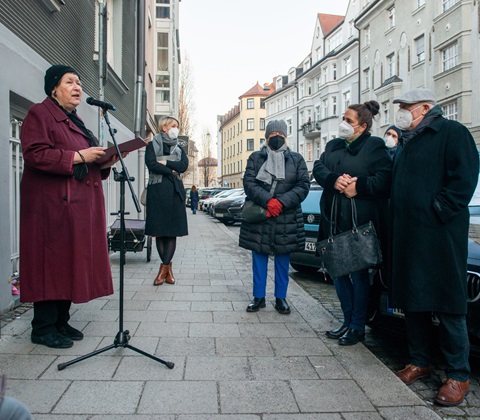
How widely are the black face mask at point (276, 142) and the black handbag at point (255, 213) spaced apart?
0.37m

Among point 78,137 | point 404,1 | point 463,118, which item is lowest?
point 78,137

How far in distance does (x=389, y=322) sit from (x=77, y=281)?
2.54m

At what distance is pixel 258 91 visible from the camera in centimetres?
8838

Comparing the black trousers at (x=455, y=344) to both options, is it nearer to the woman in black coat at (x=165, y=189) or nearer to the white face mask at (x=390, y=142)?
the white face mask at (x=390, y=142)

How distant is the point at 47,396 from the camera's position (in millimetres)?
2961

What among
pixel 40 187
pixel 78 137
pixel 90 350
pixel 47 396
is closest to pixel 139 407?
pixel 47 396

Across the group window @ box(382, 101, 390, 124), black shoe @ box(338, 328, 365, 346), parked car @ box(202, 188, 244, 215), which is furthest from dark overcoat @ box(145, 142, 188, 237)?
window @ box(382, 101, 390, 124)

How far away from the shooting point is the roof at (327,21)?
169 feet

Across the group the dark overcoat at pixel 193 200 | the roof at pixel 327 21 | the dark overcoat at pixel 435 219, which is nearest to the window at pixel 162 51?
the dark overcoat at pixel 193 200

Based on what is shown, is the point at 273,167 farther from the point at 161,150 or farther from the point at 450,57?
the point at 450,57

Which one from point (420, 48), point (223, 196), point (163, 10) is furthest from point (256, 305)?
point (420, 48)

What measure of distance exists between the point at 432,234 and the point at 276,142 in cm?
225

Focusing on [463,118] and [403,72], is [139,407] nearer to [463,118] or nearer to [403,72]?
[463,118]

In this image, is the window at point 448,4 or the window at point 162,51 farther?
the window at point 162,51
